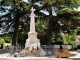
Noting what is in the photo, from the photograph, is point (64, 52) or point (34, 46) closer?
point (64, 52)

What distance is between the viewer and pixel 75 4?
34.8 meters

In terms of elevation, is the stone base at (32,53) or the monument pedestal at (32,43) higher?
the monument pedestal at (32,43)

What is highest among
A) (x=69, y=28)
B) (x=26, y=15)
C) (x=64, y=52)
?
(x=26, y=15)

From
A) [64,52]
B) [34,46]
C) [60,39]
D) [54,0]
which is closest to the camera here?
[64,52]

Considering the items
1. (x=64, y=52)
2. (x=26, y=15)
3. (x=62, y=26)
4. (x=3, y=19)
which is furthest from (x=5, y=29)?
(x=64, y=52)

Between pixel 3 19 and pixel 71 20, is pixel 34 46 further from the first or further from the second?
pixel 3 19

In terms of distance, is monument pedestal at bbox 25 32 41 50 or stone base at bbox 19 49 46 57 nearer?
stone base at bbox 19 49 46 57

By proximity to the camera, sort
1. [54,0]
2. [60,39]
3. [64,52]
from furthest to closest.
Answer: [60,39] < [54,0] < [64,52]

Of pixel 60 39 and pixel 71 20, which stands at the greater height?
pixel 71 20

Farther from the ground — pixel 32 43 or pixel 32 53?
pixel 32 43

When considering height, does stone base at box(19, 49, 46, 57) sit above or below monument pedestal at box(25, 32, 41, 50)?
below

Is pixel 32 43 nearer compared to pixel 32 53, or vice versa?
pixel 32 53

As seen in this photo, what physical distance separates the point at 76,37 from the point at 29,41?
3124 cm

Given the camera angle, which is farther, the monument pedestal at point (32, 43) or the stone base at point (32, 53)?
the monument pedestal at point (32, 43)
